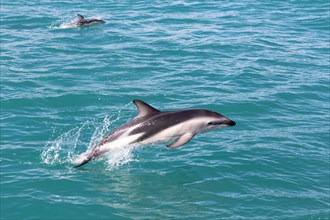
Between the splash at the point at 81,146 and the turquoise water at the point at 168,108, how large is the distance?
0.06m

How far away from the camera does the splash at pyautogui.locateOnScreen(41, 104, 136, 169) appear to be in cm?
1692

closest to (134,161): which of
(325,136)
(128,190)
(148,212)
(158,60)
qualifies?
(128,190)

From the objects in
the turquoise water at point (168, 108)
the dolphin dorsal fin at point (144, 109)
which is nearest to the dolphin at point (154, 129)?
the dolphin dorsal fin at point (144, 109)

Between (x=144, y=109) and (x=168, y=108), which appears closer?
(x=144, y=109)

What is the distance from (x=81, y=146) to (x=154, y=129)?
324 centimetres

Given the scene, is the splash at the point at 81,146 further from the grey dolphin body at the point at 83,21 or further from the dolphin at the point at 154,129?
the grey dolphin body at the point at 83,21

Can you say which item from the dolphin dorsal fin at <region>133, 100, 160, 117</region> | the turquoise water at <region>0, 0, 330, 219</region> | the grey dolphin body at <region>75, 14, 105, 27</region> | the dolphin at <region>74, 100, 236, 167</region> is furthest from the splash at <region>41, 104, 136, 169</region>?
the grey dolphin body at <region>75, 14, 105, 27</region>

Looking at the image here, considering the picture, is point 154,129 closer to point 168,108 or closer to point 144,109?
point 144,109

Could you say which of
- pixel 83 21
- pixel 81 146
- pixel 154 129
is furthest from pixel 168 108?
pixel 83 21

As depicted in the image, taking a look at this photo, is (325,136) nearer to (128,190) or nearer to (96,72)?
(128,190)

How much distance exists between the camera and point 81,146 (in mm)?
18250

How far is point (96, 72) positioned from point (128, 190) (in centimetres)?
1078

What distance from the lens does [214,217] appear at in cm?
1435

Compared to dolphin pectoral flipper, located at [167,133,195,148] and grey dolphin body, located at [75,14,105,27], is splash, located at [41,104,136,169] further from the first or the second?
grey dolphin body, located at [75,14,105,27]
